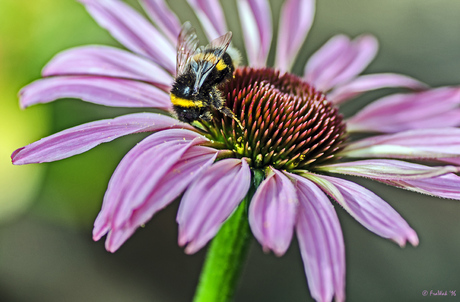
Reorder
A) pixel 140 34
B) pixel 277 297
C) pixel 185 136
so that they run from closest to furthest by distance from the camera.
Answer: pixel 185 136 → pixel 140 34 → pixel 277 297

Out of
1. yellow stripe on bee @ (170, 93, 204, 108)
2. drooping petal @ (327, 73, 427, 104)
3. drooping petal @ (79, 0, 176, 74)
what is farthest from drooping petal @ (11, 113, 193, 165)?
drooping petal @ (327, 73, 427, 104)

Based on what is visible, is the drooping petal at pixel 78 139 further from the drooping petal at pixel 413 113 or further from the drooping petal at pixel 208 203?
the drooping petal at pixel 413 113

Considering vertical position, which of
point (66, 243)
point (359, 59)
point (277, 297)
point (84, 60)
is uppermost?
point (84, 60)

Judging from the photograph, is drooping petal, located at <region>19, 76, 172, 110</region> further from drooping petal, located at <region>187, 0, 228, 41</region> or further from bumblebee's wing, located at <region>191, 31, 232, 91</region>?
drooping petal, located at <region>187, 0, 228, 41</region>

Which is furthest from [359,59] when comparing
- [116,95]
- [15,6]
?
[15,6]

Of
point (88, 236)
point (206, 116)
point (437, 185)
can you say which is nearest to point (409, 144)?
point (437, 185)

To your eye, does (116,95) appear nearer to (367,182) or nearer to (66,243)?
(66,243)
